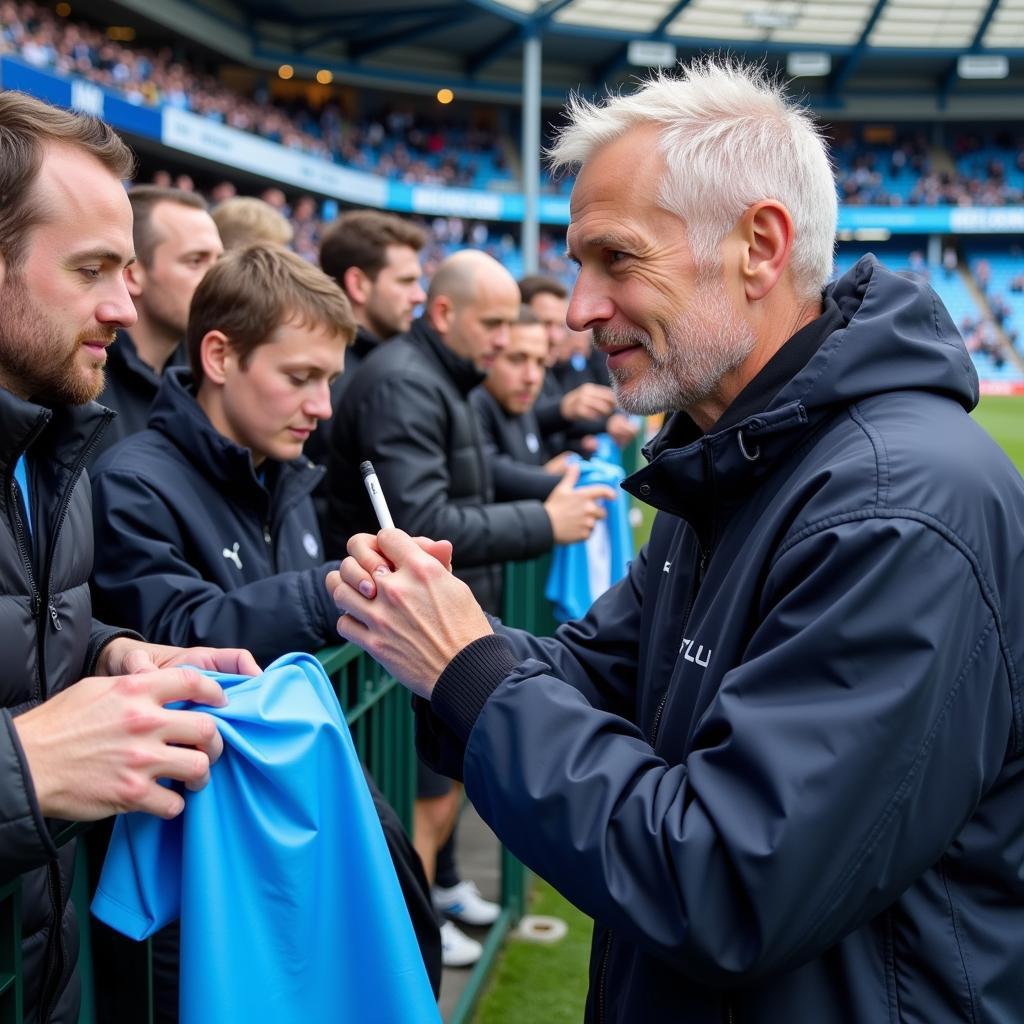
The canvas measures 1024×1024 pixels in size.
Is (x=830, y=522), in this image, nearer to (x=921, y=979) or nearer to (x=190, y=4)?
(x=921, y=979)

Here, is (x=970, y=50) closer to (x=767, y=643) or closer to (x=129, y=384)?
(x=129, y=384)

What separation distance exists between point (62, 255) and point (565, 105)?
3.44ft

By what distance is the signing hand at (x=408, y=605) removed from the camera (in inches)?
65.1

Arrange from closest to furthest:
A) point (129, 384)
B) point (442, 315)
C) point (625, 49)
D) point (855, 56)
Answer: point (129, 384)
point (442, 315)
point (625, 49)
point (855, 56)

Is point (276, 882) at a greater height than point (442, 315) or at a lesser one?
lesser

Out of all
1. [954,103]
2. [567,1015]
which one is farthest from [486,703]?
[954,103]

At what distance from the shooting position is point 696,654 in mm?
1664

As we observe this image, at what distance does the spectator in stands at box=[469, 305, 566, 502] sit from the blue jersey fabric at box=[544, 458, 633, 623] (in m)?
0.25

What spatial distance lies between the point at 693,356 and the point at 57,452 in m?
1.06

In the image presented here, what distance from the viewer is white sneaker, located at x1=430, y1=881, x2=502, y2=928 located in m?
4.14

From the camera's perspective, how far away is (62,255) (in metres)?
1.90

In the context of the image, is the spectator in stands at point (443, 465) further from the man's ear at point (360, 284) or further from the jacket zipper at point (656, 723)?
the jacket zipper at point (656, 723)

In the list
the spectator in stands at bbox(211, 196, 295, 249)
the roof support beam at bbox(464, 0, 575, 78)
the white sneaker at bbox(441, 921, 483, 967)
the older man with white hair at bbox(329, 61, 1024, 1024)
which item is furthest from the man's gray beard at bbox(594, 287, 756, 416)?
the roof support beam at bbox(464, 0, 575, 78)

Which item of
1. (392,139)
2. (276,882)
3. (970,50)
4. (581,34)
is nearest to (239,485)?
(276,882)
